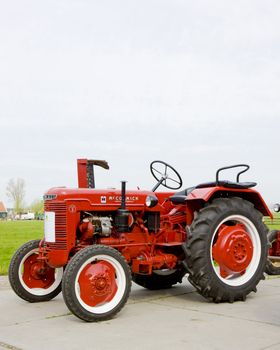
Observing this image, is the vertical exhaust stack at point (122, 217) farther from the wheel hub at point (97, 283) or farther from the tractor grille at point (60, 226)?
the wheel hub at point (97, 283)

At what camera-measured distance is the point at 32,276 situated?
645cm

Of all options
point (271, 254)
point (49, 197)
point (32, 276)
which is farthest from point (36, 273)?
point (271, 254)

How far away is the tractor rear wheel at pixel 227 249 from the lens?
6.05 meters

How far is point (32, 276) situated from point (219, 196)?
256cm

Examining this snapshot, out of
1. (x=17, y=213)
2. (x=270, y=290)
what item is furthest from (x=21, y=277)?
(x=17, y=213)

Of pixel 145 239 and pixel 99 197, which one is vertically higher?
pixel 99 197

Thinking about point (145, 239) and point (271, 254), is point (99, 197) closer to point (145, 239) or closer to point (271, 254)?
point (145, 239)

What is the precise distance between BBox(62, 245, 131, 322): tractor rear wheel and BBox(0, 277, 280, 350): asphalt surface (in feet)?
0.45

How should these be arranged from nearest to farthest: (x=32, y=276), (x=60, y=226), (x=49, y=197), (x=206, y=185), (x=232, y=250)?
1. (x=60, y=226)
2. (x=49, y=197)
3. (x=232, y=250)
4. (x=32, y=276)
5. (x=206, y=185)

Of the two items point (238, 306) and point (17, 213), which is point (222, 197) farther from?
point (17, 213)

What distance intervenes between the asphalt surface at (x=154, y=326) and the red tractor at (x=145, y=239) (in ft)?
0.86

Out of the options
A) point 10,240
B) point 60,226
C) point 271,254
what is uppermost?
point 60,226

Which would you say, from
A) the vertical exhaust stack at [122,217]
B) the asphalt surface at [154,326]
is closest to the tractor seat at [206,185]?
the vertical exhaust stack at [122,217]

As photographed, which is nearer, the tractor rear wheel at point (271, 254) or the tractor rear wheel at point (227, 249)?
the tractor rear wheel at point (227, 249)
